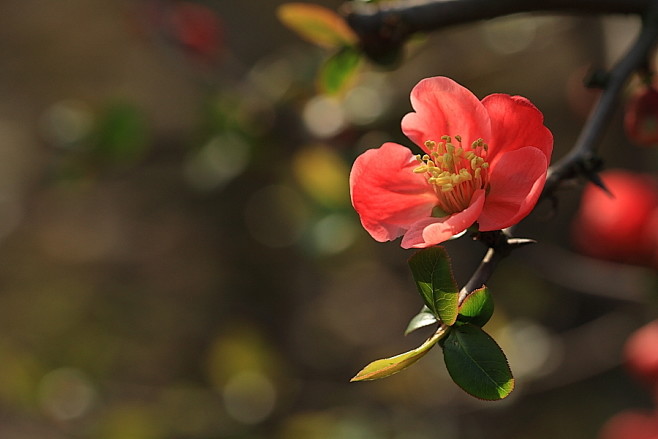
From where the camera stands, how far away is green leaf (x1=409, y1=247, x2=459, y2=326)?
40 centimetres

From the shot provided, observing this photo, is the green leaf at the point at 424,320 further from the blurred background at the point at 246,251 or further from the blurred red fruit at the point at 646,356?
the blurred red fruit at the point at 646,356

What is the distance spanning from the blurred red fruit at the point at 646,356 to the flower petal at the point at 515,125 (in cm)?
59

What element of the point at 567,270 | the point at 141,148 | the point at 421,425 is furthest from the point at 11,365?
the point at 567,270

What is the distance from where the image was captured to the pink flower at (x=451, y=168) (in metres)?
0.43

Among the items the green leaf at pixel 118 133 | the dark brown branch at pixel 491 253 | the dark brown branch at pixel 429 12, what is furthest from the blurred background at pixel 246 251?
the dark brown branch at pixel 491 253

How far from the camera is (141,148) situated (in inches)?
48.8

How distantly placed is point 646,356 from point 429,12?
0.57m

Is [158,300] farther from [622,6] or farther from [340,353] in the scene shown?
[622,6]

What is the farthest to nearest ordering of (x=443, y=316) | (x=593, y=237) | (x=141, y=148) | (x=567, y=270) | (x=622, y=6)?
(x=567, y=270)
(x=141, y=148)
(x=593, y=237)
(x=622, y=6)
(x=443, y=316)

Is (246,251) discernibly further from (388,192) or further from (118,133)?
(388,192)

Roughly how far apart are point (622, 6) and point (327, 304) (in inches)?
62.0

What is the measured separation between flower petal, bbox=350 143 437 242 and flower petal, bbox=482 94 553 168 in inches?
2.1

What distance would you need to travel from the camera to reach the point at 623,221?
1.03 m

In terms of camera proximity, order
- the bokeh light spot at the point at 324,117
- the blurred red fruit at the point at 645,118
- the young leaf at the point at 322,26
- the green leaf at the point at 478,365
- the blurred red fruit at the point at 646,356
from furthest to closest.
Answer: the bokeh light spot at the point at 324,117
the blurred red fruit at the point at 646,356
the young leaf at the point at 322,26
the blurred red fruit at the point at 645,118
the green leaf at the point at 478,365
